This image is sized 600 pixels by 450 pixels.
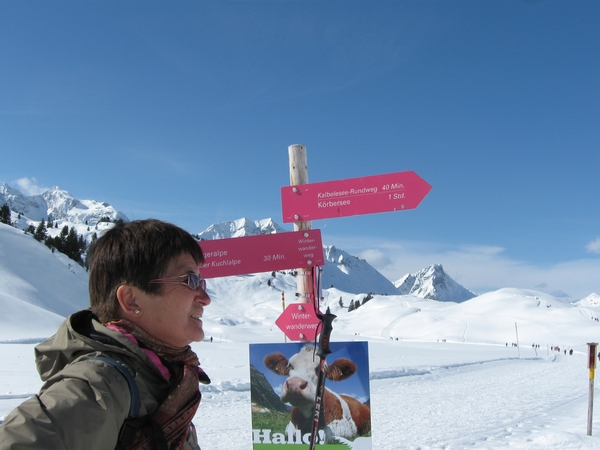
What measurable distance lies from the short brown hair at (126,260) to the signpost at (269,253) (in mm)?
2669

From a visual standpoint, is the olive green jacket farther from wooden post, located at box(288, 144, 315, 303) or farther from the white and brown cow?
wooden post, located at box(288, 144, 315, 303)

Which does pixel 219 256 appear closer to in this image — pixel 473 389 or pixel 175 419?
pixel 175 419

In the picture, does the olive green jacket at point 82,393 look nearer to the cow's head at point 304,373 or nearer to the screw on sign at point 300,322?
the cow's head at point 304,373

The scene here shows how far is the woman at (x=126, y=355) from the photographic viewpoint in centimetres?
113

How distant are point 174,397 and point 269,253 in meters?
2.95

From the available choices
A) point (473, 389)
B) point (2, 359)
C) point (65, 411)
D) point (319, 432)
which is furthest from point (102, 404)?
point (2, 359)

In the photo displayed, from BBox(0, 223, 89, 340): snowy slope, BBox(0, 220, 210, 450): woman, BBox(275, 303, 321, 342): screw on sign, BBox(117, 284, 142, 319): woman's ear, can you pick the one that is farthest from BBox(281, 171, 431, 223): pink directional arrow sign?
BBox(0, 223, 89, 340): snowy slope

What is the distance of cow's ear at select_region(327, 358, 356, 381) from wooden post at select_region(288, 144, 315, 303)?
71 cm

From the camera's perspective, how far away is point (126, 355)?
4.60ft

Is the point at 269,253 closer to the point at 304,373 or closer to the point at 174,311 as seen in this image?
the point at 304,373

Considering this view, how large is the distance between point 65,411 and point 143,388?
0.29m

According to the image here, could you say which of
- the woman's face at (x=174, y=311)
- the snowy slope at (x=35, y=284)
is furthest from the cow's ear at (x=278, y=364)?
the snowy slope at (x=35, y=284)

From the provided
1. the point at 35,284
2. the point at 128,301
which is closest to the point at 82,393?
the point at 128,301

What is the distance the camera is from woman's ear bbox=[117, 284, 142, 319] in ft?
5.21
